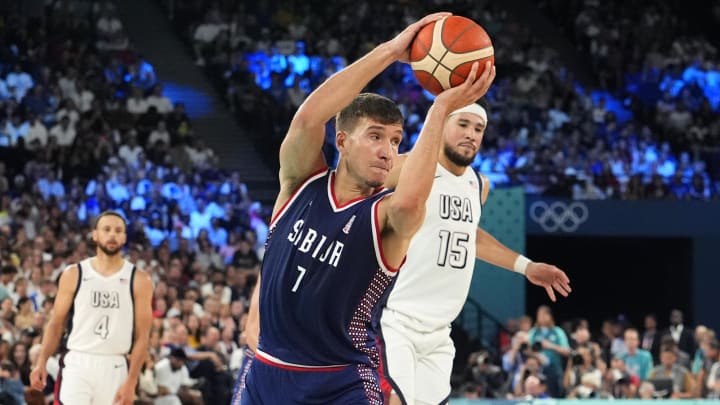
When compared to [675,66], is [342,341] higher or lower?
lower

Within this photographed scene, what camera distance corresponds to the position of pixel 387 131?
4.50 meters

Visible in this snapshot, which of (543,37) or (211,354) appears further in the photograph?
(543,37)

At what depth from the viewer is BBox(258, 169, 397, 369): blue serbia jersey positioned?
452 centimetres

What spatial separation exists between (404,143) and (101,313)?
13004mm

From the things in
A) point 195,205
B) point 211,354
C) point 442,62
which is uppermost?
point 195,205

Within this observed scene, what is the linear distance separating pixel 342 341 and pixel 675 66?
22.7 meters

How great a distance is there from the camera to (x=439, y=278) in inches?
262

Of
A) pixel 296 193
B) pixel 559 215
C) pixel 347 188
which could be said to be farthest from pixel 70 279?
pixel 559 215

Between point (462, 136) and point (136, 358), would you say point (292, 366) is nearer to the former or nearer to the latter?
point (462, 136)

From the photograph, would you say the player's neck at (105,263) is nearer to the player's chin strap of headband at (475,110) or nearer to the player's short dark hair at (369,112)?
the player's chin strap of headband at (475,110)

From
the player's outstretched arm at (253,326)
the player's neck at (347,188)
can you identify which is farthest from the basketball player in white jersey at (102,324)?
the player's neck at (347,188)

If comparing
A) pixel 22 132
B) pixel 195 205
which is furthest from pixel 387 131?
pixel 22 132

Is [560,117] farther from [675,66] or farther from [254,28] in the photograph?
[254,28]

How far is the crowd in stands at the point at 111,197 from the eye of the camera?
1289 cm
